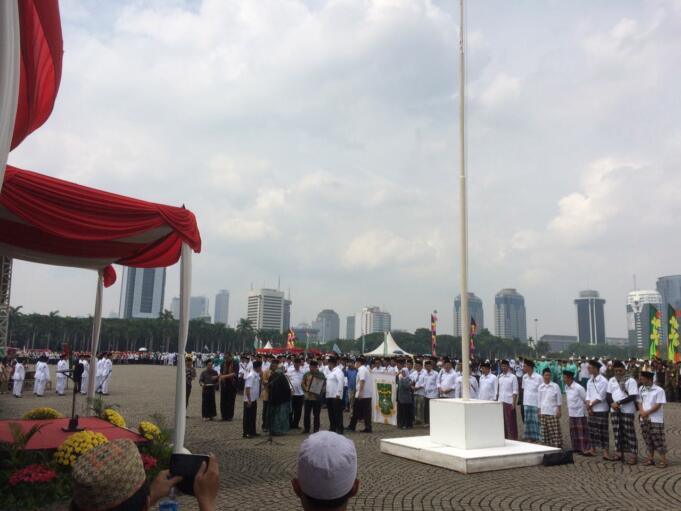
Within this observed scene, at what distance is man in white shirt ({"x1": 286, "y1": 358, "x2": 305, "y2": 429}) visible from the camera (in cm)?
1280

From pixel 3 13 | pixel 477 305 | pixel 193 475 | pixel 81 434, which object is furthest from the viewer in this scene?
pixel 477 305

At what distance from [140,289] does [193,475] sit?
575 feet

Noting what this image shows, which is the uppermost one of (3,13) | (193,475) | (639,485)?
(3,13)

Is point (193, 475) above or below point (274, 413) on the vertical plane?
above

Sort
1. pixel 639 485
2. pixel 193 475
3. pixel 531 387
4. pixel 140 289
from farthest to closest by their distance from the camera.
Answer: pixel 140 289, pixel 531 387, pixel 639 485, pixel 193 475

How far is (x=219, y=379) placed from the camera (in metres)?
14.3

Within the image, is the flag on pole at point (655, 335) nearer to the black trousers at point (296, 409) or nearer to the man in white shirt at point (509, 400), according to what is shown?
the man in white shirt at point (509, 400)

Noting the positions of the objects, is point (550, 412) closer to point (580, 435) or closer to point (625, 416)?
point (580, 435)

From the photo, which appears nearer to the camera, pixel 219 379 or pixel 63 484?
pixel 63 484

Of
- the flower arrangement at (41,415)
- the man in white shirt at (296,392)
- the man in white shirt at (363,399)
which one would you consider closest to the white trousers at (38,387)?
the flower arrangement at (41,415)

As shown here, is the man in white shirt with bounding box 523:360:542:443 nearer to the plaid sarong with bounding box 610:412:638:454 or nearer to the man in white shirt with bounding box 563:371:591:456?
the man in white shirt with bounding box 563:371:591:456

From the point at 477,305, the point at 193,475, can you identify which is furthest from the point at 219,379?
the point at 477,305

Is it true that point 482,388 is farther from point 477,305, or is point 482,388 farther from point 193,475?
point 477,305

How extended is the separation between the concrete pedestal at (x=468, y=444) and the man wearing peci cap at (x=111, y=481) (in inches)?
283
